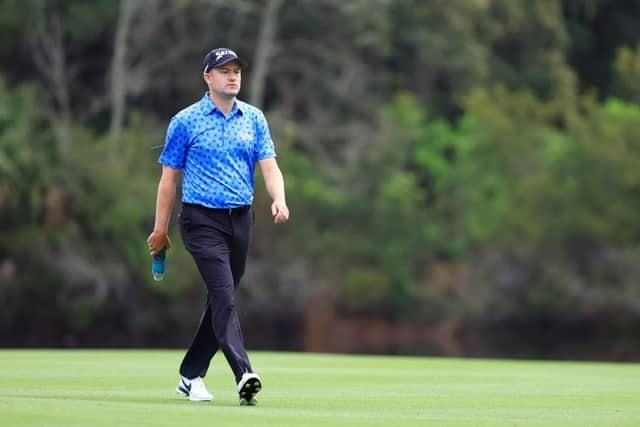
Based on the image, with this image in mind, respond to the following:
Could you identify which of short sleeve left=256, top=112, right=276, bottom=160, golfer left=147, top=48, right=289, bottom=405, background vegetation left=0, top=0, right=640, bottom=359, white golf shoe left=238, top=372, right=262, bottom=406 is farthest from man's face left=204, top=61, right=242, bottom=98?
background vegetation left=0, top=0, right=640, bottom=359

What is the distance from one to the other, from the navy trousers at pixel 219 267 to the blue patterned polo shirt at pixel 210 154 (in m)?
0.08

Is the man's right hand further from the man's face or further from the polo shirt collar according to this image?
the man's face

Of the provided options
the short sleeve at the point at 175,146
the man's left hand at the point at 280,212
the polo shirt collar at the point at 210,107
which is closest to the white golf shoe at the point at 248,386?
the man's left hand at the point at 280,212

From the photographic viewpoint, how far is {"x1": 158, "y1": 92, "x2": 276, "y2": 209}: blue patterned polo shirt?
9.66m

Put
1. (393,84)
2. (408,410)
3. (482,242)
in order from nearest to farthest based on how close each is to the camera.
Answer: (408,410), (482,242), (393,84)

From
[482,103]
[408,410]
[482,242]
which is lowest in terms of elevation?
[482,242]

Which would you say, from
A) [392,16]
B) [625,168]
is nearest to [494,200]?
[625,168]

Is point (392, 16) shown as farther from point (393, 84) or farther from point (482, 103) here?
point (482, 103)

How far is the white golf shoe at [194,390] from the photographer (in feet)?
31.7

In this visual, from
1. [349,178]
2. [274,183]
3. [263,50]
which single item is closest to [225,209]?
[274,183]

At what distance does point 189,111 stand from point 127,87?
4040 centimetres

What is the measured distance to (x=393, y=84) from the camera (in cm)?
5400

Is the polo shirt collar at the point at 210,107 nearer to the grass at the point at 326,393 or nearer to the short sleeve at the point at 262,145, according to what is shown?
the short sleeve at the point at 262,145

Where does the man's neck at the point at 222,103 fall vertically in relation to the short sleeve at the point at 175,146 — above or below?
above
